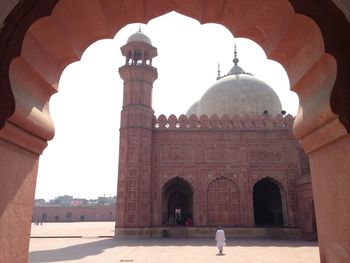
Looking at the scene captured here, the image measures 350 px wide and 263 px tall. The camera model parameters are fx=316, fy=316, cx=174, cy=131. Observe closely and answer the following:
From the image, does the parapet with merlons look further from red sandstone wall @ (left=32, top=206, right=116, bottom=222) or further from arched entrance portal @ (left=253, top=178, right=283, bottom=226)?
red sandstone wall @ (left=32, top=206, right=116, bottom=222)

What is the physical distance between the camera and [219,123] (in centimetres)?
1605

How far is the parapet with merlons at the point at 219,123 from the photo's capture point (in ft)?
52.2

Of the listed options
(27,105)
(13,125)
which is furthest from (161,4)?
(13,125)

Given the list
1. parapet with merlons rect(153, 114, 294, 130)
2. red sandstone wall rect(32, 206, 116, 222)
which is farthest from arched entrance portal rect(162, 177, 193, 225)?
red sandstone wall rect(32, 206, 116, 222)

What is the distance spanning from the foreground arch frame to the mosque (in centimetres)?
1285

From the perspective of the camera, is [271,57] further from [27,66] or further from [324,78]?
[27,66]

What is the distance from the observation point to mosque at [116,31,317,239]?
1437 centimetres

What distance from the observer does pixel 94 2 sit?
1.79 metres

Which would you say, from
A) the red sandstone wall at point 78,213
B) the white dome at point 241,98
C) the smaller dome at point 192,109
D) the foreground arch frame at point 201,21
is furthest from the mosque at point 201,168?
the red sandstone wall at point 78,213

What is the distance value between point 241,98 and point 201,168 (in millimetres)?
6833

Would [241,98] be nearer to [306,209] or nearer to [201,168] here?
[201,168]

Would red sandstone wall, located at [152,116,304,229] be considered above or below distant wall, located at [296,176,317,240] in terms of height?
above

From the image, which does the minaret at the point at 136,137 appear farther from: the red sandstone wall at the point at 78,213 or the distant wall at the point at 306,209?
the red sandstone wall at the point at 78,213

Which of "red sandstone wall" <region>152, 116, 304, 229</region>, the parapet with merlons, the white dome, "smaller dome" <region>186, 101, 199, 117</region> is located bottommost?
"red sandstone wall" <region>152, 116, 304, 229</region>
